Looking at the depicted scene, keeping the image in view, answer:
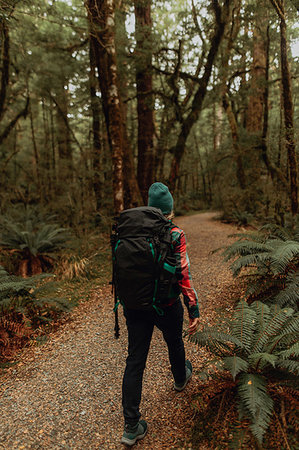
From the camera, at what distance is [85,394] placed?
2.88 meters

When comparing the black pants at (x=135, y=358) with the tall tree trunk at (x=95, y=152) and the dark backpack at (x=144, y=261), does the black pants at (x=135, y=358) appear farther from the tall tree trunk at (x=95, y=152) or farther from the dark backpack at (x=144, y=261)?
the tall tree trunk at (x=95, y=152)

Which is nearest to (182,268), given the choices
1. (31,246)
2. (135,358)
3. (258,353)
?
(135,358)

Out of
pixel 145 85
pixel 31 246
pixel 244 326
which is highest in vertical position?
pixel 145 85

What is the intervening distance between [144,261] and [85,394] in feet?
6.09

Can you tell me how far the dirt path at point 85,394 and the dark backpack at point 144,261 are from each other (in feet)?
3.74

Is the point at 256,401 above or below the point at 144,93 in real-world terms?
below

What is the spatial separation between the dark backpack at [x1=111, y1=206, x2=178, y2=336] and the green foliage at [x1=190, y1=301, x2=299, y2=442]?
73cm

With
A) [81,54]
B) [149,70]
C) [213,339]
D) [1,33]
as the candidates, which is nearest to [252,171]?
[149,70]

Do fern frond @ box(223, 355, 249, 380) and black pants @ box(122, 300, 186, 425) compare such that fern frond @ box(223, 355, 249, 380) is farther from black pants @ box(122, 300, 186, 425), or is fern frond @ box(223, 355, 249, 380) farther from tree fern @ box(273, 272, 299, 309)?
tree fern @ box(273, 272, 299, 309)

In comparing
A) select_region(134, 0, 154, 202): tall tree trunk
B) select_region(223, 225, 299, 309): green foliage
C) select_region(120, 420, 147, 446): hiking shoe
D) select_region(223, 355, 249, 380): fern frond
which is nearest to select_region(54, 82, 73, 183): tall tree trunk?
select_region(134, 0, 154, 202): tall tree trunk

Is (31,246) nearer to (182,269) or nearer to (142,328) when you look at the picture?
(142,328)

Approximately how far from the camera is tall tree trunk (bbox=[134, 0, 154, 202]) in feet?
26.8

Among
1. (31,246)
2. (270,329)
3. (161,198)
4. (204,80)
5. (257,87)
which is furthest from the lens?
(257,87)

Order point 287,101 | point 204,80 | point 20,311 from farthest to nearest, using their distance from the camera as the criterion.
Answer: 1. point 204,80
2. point 287,101
3. point 20,311
